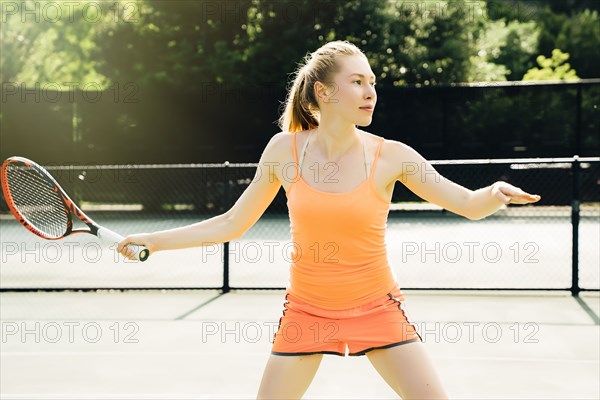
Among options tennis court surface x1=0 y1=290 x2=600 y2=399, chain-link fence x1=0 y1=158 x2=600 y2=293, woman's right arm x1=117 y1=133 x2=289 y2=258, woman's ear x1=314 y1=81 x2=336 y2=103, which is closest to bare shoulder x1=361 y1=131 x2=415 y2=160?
woman's ear x1=314 y1=81 x2=336 y2=103

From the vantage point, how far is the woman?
2959mm

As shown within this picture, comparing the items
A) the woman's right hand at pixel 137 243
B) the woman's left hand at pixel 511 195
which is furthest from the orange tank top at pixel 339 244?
the woman's right hand at pixel 137 243

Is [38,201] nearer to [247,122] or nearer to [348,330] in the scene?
[348,330]

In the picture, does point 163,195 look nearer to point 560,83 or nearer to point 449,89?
point 449,89

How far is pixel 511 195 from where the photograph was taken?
2865 mm

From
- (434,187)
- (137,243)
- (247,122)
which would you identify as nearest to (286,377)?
(137,243)

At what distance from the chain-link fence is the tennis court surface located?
1.91 ft

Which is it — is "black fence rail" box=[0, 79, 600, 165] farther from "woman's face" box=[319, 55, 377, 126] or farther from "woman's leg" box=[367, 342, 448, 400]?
"woman's leg" box=[367, 342, 448, 400]

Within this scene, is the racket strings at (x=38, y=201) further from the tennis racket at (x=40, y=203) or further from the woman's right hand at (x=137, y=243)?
the woman's right hand at (x=137, y=243)

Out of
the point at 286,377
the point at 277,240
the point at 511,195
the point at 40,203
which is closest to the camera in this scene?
the point at 511,195

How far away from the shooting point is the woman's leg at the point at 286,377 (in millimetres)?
2951

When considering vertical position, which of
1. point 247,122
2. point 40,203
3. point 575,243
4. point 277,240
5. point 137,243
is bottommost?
point 277,240

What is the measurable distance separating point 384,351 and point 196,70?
725 inches

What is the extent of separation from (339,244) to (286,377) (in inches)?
18.9
